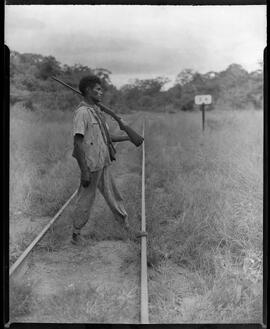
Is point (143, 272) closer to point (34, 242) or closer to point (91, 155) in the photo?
point (34, 242)

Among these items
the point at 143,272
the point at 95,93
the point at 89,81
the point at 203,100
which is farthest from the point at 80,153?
the point at 203,100

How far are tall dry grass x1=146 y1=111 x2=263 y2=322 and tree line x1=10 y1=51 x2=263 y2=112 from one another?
20cm

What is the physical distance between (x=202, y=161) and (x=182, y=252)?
3.76ft

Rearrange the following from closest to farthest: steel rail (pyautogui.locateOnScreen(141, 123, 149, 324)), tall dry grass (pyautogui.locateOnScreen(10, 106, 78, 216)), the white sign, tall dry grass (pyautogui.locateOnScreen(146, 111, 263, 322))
Answer: 1. steel rail (pyautogui.locateOnScreen(141, 123, 149, 324))
2. tall dry grass (pyautogui.locateOnScreen(146, 111, 263, 322))
3. tall dry grass (pyautogui.locateOnScreen(10, 106, 78, 216))
4. the white sign

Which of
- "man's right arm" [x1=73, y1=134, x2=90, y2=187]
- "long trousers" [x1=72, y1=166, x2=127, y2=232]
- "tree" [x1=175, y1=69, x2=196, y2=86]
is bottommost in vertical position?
"long trousers" [x1=72, y1=166, x2=127, y2=232]

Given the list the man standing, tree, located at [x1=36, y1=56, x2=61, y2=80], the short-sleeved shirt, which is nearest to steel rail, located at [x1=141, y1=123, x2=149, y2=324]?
the man standing

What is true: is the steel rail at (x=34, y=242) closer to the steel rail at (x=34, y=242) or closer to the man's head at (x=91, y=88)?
the steel rail at (x=34, y=242)

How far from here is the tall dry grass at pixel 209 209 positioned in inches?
197

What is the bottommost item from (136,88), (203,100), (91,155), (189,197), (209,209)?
(209,209)

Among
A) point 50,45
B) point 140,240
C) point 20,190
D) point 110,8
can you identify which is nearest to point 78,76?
point 50,45

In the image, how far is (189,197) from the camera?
19.1 feet

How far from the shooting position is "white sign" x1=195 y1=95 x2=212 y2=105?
19.0 feet

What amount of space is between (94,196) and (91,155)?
1.60ft

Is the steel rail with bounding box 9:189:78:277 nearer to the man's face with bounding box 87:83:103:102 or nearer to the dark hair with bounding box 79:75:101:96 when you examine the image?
the man's face with bounding box 87:83:103:102
